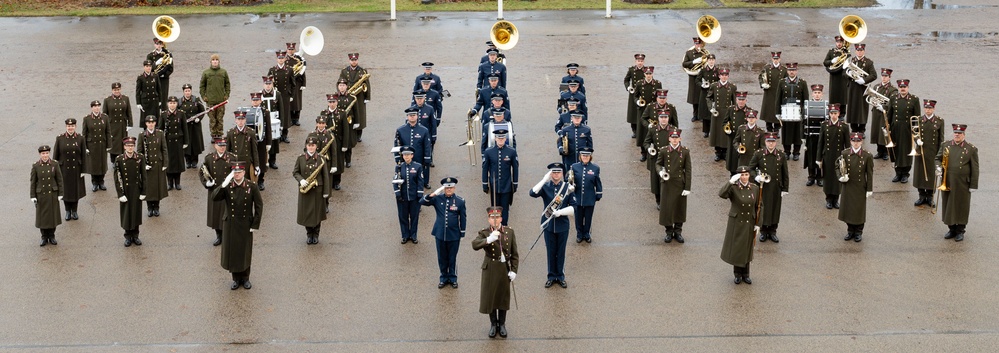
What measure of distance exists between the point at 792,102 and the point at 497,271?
28.3 ft

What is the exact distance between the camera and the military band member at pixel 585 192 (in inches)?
582

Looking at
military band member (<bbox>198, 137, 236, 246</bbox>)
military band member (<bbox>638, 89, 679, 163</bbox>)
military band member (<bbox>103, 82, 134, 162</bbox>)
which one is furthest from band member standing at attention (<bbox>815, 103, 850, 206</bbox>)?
military band member (<bbox>103, 82, 134, 162</bbox>)

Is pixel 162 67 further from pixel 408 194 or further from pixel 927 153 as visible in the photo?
pixel 927 153

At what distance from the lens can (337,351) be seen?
11680mm

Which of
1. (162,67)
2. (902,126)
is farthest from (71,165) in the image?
(902,126)

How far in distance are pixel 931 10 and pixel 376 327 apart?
78.4 ft

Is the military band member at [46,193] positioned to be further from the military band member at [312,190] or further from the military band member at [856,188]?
the military band member at [856,188]

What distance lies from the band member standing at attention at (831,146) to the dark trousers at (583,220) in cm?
353

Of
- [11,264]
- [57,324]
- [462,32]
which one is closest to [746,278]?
[57,324]

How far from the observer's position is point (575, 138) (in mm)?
16719

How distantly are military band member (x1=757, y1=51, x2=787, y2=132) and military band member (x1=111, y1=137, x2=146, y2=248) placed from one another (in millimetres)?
10090

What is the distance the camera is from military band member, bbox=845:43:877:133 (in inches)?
791

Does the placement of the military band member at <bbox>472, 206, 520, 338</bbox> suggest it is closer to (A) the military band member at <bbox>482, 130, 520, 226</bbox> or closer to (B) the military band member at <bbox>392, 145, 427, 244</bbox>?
(B) the military band member at <bbox>392, 145, 427, 244</bbox>

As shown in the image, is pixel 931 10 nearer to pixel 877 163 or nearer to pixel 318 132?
pixel 877 163
